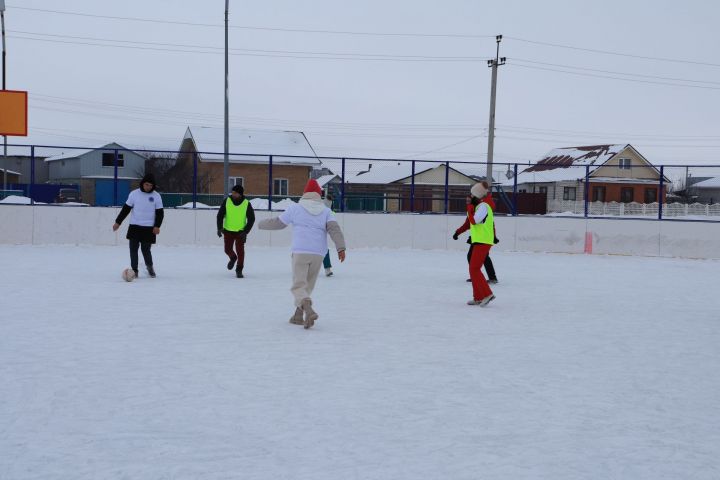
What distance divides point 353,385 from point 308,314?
90.9 inches

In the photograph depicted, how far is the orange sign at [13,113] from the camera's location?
18938mm

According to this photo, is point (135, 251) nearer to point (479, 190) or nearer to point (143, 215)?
point (143, 215)

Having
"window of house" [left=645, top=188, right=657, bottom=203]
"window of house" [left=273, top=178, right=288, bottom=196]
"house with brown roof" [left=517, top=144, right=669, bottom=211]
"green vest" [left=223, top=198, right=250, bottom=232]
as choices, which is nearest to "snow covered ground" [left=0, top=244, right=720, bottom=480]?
"green vest" [left=223, top=198, right=250, bottom=232]

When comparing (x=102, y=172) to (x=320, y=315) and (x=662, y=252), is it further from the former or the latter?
(x=320, y=315)

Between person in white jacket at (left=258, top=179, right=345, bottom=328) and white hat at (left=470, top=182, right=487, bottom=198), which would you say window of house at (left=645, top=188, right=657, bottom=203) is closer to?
white hat at (left=470, top=182, right=487, bottom=198)

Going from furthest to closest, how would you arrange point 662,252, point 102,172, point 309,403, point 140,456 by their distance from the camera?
point 102,172 < point 662,252 < point 309,403 < point 140,456

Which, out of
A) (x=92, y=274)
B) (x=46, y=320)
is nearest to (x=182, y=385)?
(x=46, y=320)

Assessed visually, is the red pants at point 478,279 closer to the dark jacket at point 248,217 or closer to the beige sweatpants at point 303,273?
the beige sweatpants at point 303,273

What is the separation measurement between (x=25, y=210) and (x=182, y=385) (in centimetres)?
1524

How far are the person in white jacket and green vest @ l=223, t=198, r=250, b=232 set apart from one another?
462 cm

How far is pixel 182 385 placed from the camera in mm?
5332

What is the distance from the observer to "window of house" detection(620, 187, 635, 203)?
28.2 meters

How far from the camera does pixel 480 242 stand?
10.0 metres

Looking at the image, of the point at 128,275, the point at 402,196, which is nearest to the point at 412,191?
the point at 402,196
